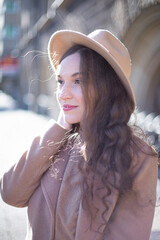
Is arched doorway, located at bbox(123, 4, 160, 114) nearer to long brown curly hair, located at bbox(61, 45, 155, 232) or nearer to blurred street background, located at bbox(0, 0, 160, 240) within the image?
blurred street background, located at bbox(0, 0, 160, 240)

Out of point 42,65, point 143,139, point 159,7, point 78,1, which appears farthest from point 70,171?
point 42,65

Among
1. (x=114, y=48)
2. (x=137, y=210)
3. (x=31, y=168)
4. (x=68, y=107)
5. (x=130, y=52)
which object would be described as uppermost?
(x=130, y=52)

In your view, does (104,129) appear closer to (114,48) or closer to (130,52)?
(114,48)

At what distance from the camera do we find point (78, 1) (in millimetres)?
8078

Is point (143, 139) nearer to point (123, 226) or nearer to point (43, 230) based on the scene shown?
point (123, 226)

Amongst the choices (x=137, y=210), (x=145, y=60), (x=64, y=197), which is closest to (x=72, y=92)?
(x=64, y=197)

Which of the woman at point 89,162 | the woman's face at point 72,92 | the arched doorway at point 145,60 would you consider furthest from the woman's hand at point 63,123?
A: the arched doorway at point 145,60

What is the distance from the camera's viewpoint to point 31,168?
1501 millimetres

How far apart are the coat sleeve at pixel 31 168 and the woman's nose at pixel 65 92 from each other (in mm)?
190

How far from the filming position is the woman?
131 cm

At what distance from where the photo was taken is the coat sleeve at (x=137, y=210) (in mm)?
1291

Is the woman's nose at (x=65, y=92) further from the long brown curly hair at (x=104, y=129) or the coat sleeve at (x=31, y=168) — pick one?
A: the coat sleeve at (x=31, y=168)

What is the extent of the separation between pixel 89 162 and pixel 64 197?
21 cm

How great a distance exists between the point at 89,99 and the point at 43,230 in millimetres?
674
